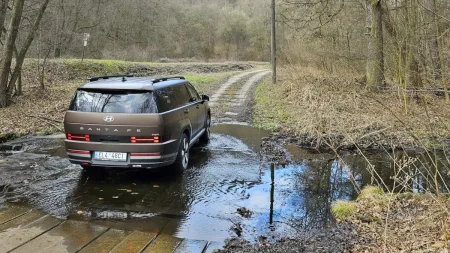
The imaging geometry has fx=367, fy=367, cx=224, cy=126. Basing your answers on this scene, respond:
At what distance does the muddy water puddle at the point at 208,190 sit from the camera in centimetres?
529

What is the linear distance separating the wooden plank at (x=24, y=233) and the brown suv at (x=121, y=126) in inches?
63.5

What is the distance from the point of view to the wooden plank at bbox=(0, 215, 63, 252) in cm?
447

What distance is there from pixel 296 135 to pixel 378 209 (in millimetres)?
5515

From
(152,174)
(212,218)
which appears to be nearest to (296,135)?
(152,174)

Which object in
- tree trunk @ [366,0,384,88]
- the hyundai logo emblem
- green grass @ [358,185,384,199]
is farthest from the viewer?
tree trunk @ [366,0,384,88]

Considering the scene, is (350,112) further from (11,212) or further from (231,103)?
(11,212)

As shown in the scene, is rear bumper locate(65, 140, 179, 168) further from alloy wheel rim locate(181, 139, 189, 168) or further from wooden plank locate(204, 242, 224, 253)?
wooden plank locate(204, 242, 224, 253)

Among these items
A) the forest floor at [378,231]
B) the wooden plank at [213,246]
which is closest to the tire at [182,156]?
the wooden plank at [213,246]

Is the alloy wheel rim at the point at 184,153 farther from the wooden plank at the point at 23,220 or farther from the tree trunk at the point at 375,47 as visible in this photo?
the tree trunk at the point at 375,47

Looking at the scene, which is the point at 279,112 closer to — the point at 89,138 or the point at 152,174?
the point at 152,174

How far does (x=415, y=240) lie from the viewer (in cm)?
440

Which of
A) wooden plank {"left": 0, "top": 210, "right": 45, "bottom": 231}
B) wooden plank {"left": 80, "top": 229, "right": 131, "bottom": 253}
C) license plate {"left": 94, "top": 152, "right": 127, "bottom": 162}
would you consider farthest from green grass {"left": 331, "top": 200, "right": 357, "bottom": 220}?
wooden plank {"left": 0, "top": 210, "right": 45, "bottom": 231}

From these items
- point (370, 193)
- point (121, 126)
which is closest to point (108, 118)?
point (121, 126)

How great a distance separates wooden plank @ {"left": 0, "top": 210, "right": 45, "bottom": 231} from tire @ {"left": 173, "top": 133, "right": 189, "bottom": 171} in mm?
2651
